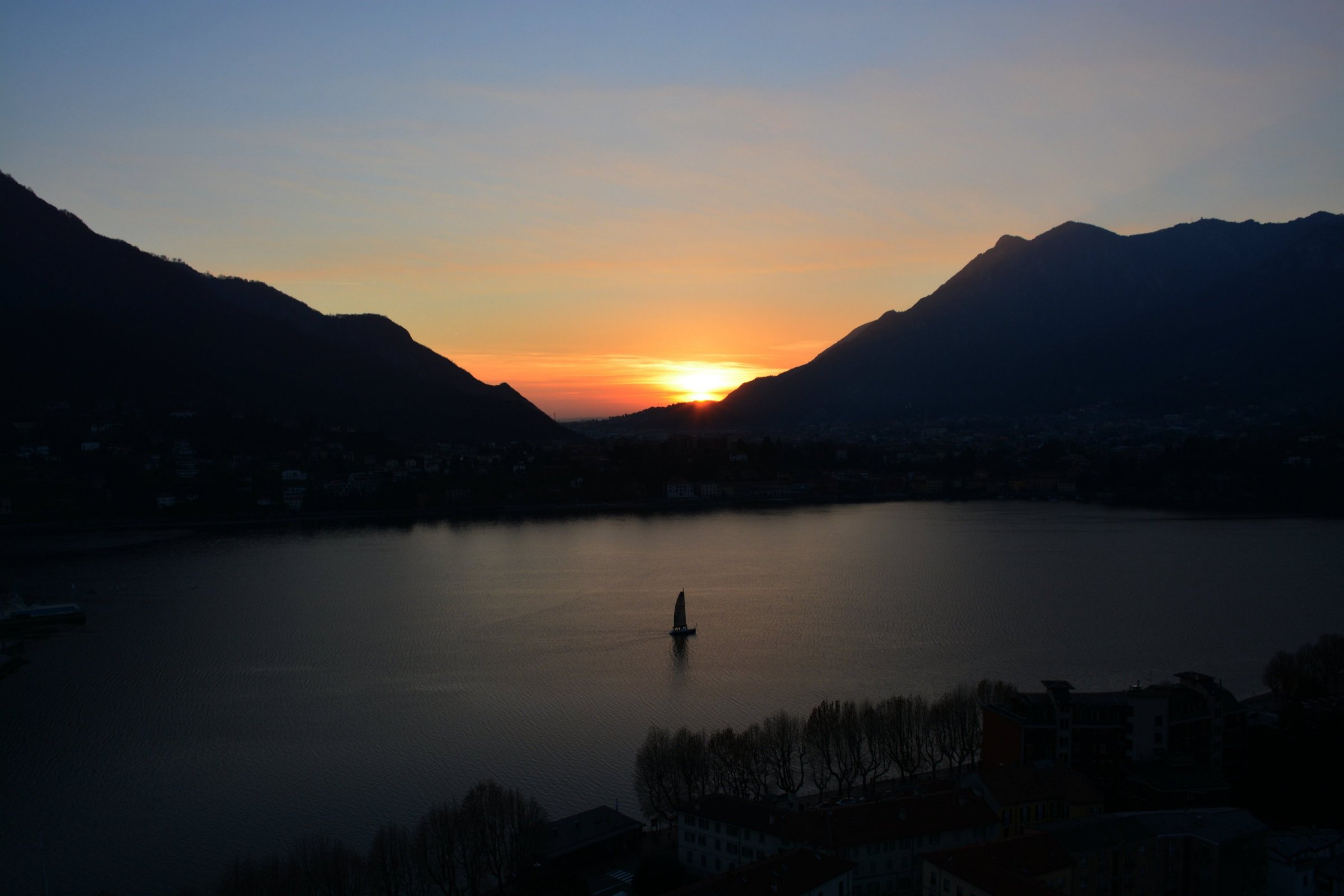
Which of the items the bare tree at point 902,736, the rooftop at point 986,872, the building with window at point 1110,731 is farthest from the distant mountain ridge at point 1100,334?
the rooftop at point 986,872

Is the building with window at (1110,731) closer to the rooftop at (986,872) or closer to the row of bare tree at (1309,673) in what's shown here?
the row of bare tree at (1309,673)

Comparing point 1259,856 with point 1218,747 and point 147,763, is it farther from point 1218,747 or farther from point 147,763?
point 147,763

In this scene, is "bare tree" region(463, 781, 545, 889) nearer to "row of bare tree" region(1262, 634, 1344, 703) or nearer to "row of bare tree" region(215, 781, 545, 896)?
"row of bare tree" region(215, 781, 545, 896)

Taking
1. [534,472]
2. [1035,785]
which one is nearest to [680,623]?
[1035,785]

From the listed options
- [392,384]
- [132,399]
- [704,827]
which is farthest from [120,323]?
[704,827]

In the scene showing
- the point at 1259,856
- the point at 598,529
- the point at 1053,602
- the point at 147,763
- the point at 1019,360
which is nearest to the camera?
the point at 1259,856

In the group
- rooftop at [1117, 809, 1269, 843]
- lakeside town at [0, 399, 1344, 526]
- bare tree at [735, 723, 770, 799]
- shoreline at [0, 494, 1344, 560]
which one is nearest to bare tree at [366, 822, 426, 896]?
bare tree at [735, 723, 770, 799]
